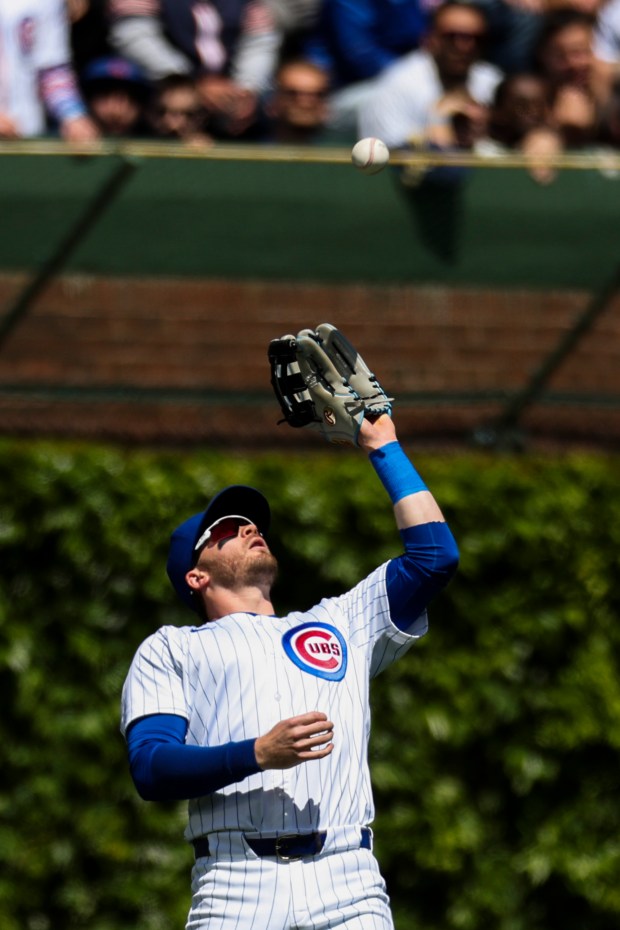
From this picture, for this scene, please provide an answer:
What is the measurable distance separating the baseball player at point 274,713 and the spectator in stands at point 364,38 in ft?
13.8

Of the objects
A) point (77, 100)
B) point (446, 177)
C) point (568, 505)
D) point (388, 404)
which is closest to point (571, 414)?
point (568, 505)

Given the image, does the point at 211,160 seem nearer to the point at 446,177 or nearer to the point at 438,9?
the point at 446,177

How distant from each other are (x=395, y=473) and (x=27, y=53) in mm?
3979

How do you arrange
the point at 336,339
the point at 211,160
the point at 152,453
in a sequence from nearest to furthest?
1. the point at 336,339
2. the point at 211,160
3. the point at 152,453

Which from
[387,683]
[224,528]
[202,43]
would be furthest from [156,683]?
[202,43]

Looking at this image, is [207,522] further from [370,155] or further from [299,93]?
[299,93]

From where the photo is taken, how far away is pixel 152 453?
6320mm

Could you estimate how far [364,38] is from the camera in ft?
24.8

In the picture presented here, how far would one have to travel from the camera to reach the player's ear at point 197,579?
12.4 feet

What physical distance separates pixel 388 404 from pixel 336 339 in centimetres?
19

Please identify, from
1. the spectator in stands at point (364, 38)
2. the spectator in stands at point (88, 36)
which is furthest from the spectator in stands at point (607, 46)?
the spectator in stands at point (88, 36)

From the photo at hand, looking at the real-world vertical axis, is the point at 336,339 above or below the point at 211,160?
above

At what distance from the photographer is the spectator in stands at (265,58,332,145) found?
23.0 ft

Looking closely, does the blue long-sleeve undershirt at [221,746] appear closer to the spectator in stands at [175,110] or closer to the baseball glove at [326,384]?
the baseball glove at [326,384]
